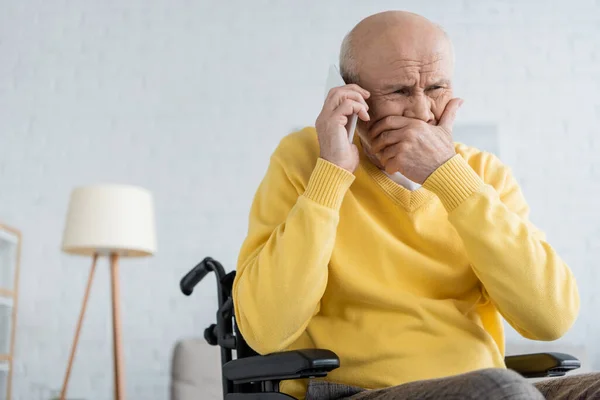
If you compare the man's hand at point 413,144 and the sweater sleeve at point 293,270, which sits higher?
the man's hand at point 413,144

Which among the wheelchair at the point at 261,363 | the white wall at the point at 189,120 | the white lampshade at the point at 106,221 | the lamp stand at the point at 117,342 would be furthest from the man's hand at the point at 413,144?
the white wall at the point at 189,120

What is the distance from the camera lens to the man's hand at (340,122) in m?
1.37

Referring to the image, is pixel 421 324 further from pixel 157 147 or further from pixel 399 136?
pixel 157 147

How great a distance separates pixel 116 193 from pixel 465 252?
206cm

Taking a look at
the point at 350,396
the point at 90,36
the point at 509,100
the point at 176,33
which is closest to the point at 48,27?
the point at 90,36

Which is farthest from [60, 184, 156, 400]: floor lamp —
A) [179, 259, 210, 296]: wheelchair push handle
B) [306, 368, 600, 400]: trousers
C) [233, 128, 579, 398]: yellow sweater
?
[306, 368, 600, 400]: trousers

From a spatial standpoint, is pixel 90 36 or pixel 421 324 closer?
pixel 421 324

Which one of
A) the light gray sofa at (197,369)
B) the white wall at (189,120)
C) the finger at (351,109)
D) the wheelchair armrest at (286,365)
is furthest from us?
the white wall at (189,120)

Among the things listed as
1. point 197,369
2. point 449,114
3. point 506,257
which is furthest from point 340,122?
point 197,369

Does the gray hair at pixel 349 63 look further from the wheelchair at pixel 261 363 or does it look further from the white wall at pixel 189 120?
the white wall at pixel 189 120

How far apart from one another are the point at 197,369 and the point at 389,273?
71.8 inches

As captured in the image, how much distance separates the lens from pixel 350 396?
48.4 inches

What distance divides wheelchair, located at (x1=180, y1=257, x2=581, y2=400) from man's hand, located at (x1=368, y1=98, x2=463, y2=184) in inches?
14.9

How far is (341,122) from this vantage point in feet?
4.54
